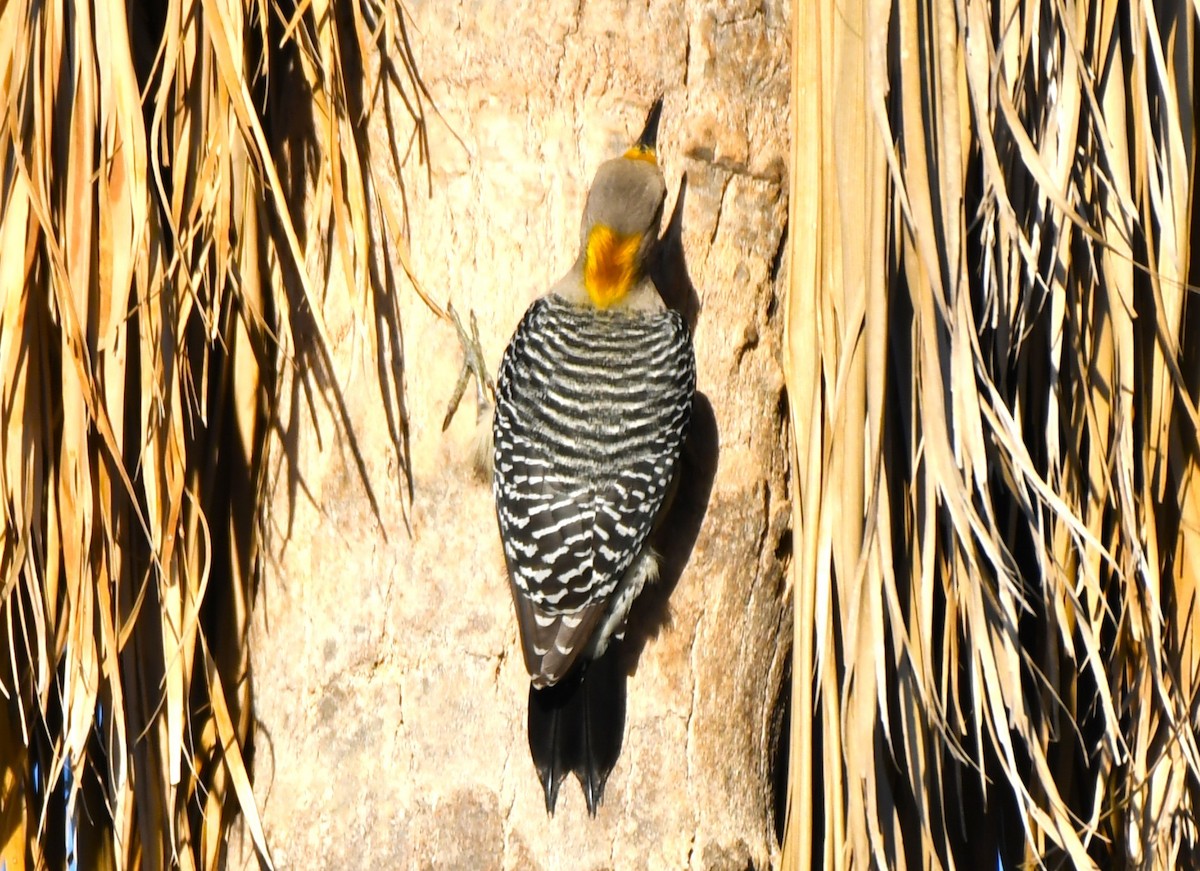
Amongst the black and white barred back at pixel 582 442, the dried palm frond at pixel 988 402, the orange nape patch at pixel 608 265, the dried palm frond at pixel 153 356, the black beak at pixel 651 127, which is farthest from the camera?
the orange nape patch at pixel 608 265

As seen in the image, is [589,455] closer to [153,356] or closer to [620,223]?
[620,223]

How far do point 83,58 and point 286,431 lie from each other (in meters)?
0.87

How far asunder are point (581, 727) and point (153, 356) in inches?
45.2

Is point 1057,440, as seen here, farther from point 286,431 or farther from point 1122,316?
point 286,431

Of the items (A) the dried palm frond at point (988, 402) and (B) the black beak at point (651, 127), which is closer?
(A) the dried palm frond at point (988, 402)

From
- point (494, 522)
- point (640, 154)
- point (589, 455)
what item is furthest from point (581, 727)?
point (640, 154)

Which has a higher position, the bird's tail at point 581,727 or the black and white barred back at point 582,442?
the black and white barred back at point 582,442

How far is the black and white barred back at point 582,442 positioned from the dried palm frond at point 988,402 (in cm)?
47

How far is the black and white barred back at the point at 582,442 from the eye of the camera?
10.0 feet

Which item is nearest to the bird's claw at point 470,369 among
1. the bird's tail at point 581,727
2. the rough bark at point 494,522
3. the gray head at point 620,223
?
the rough bark at point 494,522

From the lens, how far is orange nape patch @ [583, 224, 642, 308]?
131 inches

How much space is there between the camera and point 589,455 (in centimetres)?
324

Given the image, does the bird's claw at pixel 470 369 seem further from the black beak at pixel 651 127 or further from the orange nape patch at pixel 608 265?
the black beak at pixel 651 127

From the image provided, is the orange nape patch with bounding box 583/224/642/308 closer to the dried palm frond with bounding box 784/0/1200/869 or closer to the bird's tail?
the dried palm frond with bounding box 784/0/1200/869
